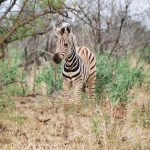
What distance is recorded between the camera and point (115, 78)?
1013cm

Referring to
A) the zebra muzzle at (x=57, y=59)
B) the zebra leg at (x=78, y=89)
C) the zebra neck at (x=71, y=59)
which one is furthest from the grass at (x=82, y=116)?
the zebra muzzle at (x=57, y=59)

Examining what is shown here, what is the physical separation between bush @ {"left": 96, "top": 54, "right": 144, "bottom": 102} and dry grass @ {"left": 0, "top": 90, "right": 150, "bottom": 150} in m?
0.30

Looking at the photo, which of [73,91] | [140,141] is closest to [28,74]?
[73,91]

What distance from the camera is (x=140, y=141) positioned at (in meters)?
5.75

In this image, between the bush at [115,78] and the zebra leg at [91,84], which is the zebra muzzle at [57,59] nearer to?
the bush at [115,78]

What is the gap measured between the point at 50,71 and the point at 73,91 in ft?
5.18

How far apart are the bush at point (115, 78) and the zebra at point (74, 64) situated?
0.16 m

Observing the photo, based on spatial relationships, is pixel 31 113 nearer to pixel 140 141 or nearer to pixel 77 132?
pixel 77 132

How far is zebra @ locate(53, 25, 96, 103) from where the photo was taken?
9664mm

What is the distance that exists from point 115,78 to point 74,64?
0.86 metres

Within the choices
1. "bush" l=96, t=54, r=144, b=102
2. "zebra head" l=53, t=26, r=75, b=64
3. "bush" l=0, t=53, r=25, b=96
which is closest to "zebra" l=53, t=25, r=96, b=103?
"zebra head" l=53, t=26, r=75, b=64

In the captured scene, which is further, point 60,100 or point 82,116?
point 60,100

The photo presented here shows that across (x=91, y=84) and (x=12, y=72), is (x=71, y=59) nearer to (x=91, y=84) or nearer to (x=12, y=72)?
(x=91, y=84)

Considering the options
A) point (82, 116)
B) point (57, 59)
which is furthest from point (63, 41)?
point (82, 116)
